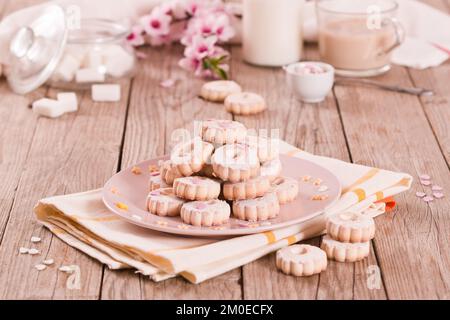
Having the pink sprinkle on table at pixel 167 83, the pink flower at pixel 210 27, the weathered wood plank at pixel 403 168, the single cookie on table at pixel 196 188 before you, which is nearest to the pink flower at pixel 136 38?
the pink flower at pixel 210 27

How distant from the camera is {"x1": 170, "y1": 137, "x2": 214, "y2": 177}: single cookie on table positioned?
1589 millimetres

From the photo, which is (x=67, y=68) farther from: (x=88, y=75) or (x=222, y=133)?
(x=222, y=133)

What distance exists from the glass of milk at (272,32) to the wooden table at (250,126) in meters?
0.04

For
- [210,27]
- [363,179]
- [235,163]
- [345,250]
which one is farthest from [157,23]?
[345,250]

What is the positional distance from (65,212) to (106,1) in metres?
1.28

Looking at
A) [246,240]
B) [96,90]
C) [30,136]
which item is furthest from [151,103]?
[246,240]

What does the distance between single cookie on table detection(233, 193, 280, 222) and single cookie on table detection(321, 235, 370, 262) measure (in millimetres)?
107

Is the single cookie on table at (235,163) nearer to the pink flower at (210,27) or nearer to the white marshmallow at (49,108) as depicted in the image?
the white marshmallow at (49,108)

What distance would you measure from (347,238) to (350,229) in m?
0.02

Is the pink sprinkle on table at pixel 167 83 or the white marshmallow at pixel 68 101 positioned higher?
the white marshmallow at pixel 68 101

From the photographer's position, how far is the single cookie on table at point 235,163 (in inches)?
61.4

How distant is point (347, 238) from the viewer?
1.56 meters

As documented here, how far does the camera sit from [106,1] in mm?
2779

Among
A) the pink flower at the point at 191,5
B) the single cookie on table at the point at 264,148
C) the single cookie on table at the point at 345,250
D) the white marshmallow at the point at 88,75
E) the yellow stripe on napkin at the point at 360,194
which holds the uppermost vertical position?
the single cookie on table at the point at 264,148
